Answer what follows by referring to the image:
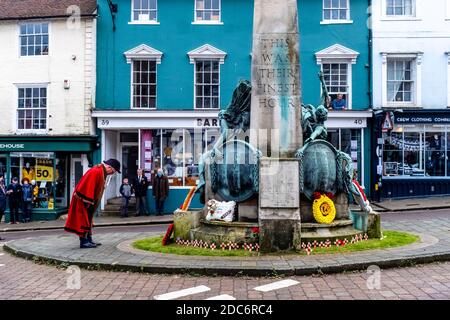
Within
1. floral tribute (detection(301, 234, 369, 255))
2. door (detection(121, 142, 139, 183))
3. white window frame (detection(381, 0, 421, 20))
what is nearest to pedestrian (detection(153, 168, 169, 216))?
door (detection(121, 142, 139, 183))

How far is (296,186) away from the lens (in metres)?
9.27

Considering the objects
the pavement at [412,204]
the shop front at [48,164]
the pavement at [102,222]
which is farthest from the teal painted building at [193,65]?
the pavement at [102,222]

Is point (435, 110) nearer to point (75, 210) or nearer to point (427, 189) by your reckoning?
point (427, 189)

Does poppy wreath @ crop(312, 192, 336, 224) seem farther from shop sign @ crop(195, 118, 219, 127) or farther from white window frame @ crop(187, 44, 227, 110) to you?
white window frame @ crop(187, 44, 227, 110)

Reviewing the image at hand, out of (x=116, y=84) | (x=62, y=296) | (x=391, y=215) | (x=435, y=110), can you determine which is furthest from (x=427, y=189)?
(x=62, y=296)

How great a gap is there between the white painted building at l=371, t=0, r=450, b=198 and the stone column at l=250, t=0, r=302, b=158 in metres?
13.6

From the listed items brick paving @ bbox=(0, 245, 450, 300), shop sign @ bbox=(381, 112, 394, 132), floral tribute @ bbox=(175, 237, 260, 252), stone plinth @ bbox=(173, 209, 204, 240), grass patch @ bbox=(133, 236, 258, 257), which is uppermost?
shop sign @ bbox=(381, 112, 394, 132)

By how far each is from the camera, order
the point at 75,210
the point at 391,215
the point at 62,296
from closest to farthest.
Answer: the point at 62,296, the point at 75,210, the point at 391,215

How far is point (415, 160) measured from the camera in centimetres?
2289

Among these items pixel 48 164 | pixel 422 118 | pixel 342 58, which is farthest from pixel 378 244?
pixel 48 164

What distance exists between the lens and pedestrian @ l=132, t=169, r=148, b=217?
2172cm

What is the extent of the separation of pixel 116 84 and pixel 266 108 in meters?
14.2

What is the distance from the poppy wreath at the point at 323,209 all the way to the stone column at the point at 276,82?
105cm

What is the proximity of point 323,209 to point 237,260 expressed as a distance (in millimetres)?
2316
